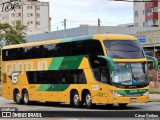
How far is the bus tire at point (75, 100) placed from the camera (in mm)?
26969

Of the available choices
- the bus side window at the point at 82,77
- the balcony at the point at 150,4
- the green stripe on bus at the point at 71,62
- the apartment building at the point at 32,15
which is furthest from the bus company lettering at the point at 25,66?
the apartment building at the point at 32,15

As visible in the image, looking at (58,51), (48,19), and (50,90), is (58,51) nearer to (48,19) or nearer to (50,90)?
(50,90)

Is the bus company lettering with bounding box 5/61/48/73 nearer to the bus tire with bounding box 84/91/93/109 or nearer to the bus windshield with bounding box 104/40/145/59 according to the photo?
the bus tire with bounding box 84/91/93/109

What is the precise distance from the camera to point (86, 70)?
2623 centimetres

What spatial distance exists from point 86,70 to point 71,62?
1415mm

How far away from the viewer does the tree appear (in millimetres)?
86438

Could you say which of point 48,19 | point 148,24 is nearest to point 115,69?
point 148,24

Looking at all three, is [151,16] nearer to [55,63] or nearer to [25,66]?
[25,66]

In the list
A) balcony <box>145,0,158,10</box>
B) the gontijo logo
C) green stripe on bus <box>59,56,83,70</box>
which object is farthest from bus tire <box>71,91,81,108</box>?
balcony <box>145,0,158,10</box>

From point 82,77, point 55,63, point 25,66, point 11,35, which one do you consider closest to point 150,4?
point 11,35

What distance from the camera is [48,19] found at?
5723 inches

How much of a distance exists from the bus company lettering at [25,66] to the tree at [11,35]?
2079 inches

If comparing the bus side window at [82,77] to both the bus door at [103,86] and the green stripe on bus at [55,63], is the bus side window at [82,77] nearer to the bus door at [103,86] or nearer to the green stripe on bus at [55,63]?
the bus door at [103,86]

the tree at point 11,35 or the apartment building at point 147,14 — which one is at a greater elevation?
the apartment building at point 147,14
